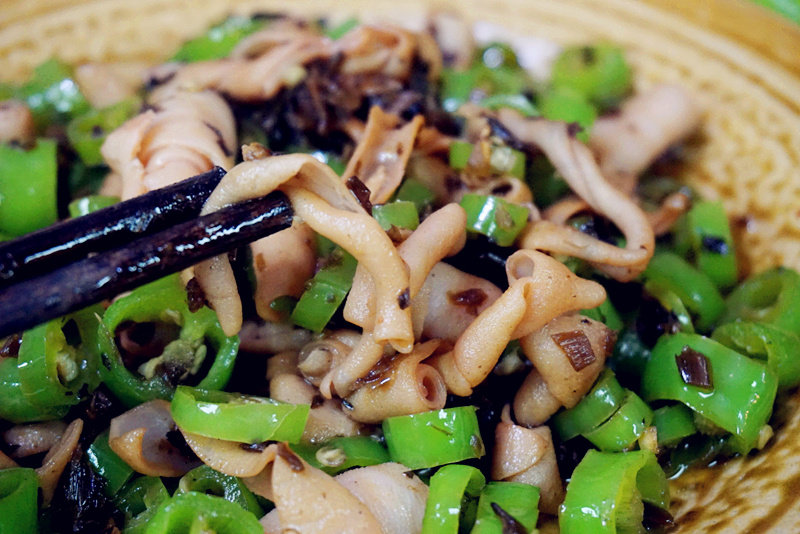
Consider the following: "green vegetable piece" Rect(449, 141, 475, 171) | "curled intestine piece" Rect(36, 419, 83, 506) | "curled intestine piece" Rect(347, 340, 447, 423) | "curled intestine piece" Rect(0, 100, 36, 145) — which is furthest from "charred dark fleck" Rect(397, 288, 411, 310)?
"curled intestine piece" Rect(0, 100, 36, 145)

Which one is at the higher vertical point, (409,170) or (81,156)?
(409,170)

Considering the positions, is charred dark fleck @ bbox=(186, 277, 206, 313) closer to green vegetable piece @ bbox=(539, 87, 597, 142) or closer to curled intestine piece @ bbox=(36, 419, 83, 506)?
curled intestine piece @ bbox=(36, 419, 83, 506)

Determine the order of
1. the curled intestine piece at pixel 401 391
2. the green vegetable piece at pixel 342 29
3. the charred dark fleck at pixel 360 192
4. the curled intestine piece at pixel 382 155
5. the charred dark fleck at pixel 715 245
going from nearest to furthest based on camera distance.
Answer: the curled intestine piece at pixel 401 391 → the charred dark fleck at pixel 360 192 → the curled intestine piece at pixel 382 155 → the charred dark fleck at pixel 715 245 → the green vegetable piece at pixel 342 29

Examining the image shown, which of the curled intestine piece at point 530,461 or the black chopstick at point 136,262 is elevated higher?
the black chopstick at point 136,262

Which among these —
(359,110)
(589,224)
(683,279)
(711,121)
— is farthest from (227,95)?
(711,121)

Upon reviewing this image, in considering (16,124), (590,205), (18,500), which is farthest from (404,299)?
(16,124)

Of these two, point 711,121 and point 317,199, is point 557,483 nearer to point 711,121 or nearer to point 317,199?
point 317,199

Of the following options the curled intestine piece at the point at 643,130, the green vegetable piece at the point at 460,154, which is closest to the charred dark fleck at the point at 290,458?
the green vegetable piece at the point at 460,154

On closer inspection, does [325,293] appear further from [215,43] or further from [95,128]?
[215,43]

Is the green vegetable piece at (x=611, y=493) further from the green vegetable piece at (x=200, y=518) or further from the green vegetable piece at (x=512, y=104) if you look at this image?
the green vegetable piece at (x=512, y=104)
